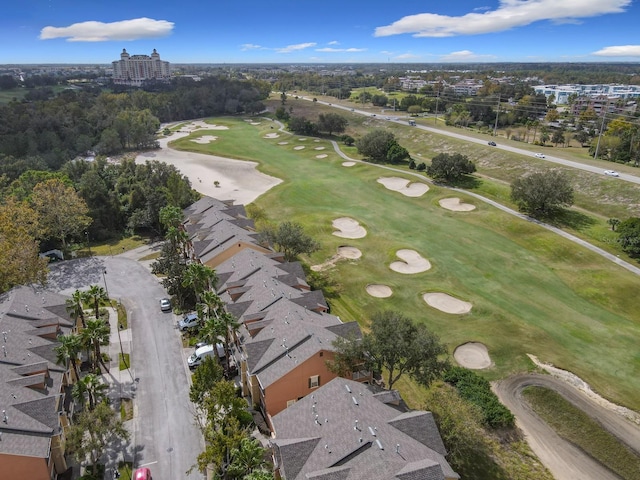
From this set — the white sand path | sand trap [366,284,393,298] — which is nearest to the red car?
sand trap [366,284,393,298]

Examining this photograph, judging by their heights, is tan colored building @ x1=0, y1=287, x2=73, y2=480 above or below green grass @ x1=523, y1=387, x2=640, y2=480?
above

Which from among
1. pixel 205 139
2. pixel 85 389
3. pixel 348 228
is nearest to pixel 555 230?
pixel 348 228

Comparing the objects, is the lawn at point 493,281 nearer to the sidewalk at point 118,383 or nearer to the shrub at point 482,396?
the shrub at point 482,396

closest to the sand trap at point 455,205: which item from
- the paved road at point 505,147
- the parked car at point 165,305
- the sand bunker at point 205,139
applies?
the paved road at point 505,147

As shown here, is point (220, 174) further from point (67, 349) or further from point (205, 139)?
point (67, 349)

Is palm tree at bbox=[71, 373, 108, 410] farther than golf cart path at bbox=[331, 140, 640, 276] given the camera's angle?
No

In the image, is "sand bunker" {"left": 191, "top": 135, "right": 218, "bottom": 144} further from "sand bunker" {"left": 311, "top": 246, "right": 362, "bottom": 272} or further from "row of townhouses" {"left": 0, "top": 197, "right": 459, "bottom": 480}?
"row of townhouses" {"left": 0, "top": 197, "right": 459, "bottom": 480}
